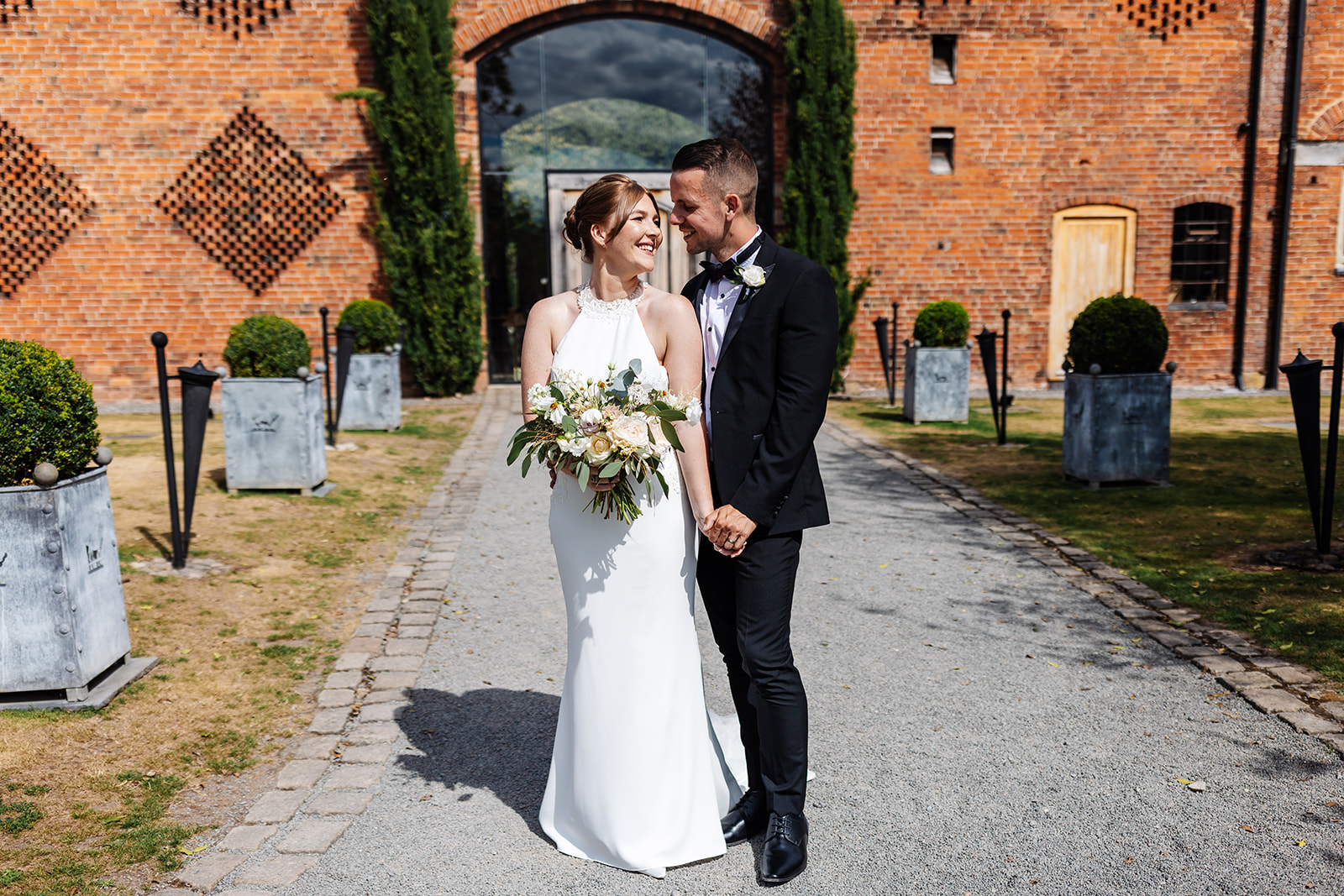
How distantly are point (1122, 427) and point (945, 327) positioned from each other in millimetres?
3734

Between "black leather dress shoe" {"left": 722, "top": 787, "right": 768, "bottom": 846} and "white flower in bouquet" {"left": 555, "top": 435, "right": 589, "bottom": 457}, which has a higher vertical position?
"white flower in bouquet" {"left": 555, "top": 435, "right": 589, "bottom": 457}

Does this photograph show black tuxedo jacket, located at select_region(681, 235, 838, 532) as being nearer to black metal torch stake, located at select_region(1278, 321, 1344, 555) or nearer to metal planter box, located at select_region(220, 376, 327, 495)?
black metal torch stake, located at select_region(1278, 321, 1344, 555)

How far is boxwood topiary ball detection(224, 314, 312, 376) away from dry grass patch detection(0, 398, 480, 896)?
917mm

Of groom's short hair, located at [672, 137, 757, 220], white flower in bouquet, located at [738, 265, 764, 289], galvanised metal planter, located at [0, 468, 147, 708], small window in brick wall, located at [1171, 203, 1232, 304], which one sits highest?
small window in brick wall, located at [1171, 203, 1232, 304]

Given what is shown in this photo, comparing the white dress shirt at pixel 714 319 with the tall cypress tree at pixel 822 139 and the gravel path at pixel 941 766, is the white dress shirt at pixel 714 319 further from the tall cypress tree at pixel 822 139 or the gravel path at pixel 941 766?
the tall cypress tree at pixel 822 139

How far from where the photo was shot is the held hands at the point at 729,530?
2809mm

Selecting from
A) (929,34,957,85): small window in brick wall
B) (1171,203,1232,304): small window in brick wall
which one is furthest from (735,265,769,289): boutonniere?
(1171,203,1232,304): small window in brick wall

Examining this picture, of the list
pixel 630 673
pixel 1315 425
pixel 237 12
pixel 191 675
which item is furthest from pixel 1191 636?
pixel 237 12

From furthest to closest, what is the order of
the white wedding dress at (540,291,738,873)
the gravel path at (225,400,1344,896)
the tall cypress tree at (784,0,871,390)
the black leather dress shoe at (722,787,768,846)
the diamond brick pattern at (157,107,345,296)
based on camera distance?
the tall cypress tree at (784,0,871,390), the diamond brick pattern at (157,107,345,296), the black leather dress shoe at (722,787,768,846), the white wedding dress at (540,291,738,873), the gravel path at (225,400,1344,896)

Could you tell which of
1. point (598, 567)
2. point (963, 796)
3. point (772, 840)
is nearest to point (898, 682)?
point (963, 796)

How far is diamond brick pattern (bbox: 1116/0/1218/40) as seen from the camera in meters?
13.9

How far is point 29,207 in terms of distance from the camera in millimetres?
12852

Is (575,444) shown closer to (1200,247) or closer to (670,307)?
(670,307)

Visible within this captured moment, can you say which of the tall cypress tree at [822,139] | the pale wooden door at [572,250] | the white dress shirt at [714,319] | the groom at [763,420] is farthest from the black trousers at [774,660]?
the pale wooden door at [572,250]
